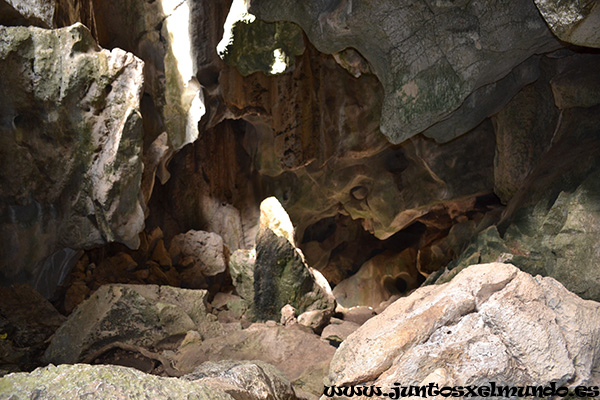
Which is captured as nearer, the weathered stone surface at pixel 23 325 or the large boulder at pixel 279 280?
the weathered stone surface at pixel 23 325

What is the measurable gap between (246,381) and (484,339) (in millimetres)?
1186

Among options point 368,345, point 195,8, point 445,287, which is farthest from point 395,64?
point 195,8

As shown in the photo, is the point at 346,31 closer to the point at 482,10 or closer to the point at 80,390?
the point at 482,10

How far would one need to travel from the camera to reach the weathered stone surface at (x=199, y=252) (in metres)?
8.20

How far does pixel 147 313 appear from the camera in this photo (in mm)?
4848

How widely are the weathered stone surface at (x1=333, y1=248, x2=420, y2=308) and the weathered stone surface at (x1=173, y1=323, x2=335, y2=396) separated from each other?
581 centimetres

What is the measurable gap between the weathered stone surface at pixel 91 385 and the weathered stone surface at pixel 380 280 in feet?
29.0

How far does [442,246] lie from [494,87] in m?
4.35

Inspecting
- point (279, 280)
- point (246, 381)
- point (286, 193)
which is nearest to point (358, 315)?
point (279, 280)

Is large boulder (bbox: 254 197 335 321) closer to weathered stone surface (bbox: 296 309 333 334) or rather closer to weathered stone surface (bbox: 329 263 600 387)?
weathered stone surface (bbox: 296 309 333 334)

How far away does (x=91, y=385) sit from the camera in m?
1.84

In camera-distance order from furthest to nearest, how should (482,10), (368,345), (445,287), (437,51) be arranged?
1. (437,51)
2. (482,10)
3. (445,287)
4. (368,345)

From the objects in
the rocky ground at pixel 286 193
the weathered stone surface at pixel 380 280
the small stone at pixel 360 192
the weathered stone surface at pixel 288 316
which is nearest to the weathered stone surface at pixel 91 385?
the rocky ground at pixel 286 193

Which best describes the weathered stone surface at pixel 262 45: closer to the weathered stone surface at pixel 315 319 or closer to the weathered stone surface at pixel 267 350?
the weathered stone surface at pixel 315 319
